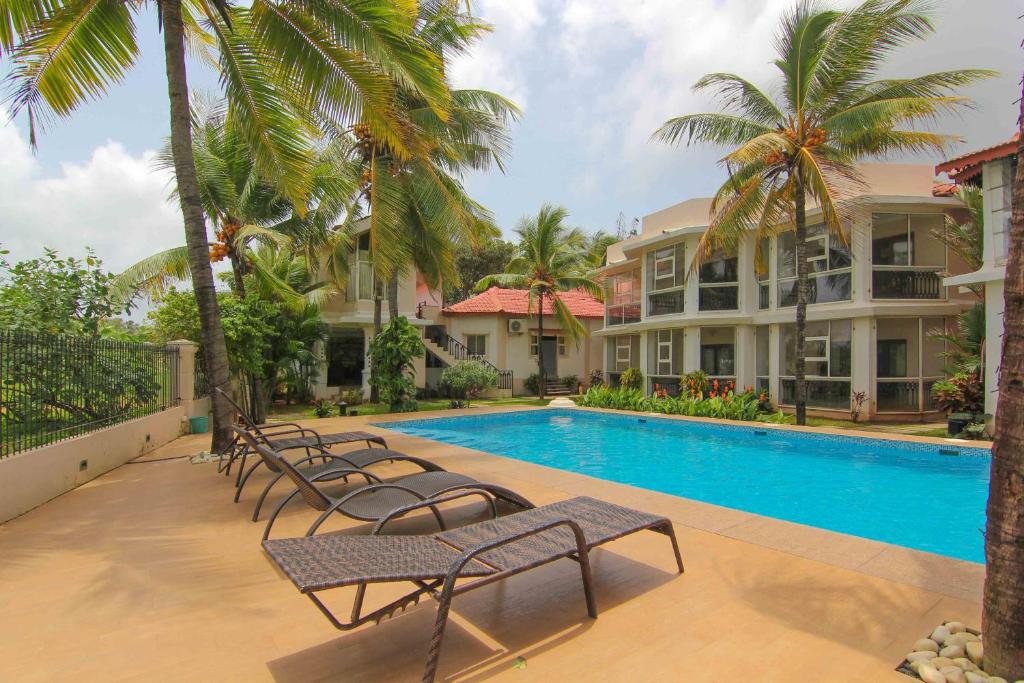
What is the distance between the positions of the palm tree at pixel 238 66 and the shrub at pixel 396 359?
7756 mm

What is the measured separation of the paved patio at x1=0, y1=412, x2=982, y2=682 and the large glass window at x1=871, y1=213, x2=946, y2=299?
13187 millimetres

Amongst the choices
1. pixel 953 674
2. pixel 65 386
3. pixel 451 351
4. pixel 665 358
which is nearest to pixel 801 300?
pixel 665 358

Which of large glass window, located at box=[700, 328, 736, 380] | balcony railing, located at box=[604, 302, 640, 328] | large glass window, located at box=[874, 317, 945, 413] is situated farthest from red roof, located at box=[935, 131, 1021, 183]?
balcony railing, located at box=[604, 302, 640, 328]

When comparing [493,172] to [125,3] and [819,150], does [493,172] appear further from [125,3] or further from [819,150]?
[125,3]

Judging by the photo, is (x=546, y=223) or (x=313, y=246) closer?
(x=313, y=246)

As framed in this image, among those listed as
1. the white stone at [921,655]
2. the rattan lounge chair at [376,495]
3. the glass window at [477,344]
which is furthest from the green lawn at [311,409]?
the white stone at [921,655]

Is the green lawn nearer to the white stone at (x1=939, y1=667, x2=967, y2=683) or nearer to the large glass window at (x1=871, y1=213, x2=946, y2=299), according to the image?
the large glass window at (x1=871, y1=213, x2=946, y2=299)

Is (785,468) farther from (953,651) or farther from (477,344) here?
(477,344)

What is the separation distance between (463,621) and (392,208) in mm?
13868

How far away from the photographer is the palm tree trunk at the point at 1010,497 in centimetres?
258

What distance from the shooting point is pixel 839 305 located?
52.4ft

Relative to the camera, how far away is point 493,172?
17406 mm

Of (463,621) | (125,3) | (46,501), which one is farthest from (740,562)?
(125,3)

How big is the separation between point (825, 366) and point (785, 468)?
7585mm
